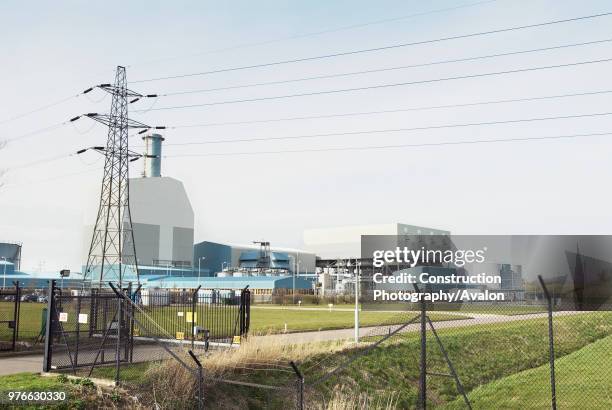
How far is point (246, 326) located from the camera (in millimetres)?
21281

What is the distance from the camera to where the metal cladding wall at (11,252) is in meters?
138

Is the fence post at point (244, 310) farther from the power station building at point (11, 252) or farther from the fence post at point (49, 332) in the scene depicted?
the power station building at point (11, 252)

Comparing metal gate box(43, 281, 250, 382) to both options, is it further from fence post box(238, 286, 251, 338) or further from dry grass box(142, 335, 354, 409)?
dry grass box(142, 335, 354, 409)

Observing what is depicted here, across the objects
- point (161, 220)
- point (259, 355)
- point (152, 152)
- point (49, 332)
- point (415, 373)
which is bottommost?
point (415, 373)

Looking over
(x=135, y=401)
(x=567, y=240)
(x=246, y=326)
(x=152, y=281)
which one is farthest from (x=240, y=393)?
(x=152, y=281)

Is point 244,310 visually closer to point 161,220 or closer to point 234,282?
point 234,282

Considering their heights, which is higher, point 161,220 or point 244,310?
point 161,220

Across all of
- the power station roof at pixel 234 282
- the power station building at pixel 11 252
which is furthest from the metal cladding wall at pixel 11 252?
the power station roof at pixel 234 282

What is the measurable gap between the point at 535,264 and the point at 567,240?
136 inches

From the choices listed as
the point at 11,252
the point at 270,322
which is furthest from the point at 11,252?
the point at 270,322

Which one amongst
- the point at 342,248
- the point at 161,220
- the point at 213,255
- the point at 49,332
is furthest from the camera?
the point at 213,255

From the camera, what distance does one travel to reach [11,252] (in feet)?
458

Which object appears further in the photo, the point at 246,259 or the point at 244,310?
the point at 246,259

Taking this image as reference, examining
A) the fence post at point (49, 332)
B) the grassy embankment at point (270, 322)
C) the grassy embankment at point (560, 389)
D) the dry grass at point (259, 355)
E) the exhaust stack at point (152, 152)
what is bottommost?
the grassy embankment at point (560, 389)
